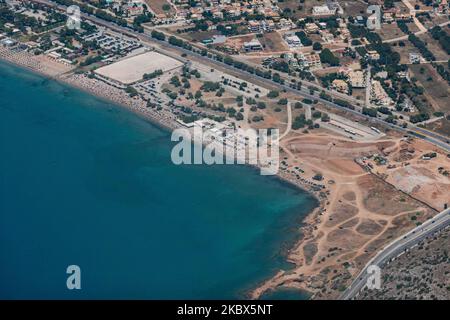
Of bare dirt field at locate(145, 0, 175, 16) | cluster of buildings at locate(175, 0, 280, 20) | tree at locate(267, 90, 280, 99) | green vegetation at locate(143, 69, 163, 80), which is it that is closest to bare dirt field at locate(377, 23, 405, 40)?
cluster of buildings at locate(175, 0, 280, 20)

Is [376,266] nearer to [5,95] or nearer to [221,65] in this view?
[221,65]

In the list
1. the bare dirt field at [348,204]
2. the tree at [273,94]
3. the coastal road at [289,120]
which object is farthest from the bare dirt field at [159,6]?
the bare dirt field at [348,204]

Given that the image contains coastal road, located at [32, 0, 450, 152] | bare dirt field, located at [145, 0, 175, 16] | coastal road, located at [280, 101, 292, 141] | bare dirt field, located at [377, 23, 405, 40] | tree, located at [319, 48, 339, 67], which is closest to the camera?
coastal road, located at [32, 0, 450, 152]

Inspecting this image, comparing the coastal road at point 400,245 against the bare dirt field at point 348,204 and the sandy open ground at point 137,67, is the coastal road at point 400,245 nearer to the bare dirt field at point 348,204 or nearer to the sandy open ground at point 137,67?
the bare dirt field at point 348,204

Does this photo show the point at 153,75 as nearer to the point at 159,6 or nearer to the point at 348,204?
the point at 159,6

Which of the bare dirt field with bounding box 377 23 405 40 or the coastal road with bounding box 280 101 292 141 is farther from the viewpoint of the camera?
the bare dirt field with bounding box 377 23 405 40

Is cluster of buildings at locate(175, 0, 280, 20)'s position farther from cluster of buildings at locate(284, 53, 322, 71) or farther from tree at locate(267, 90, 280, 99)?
tree at locate(267, 90, 280, 99)
